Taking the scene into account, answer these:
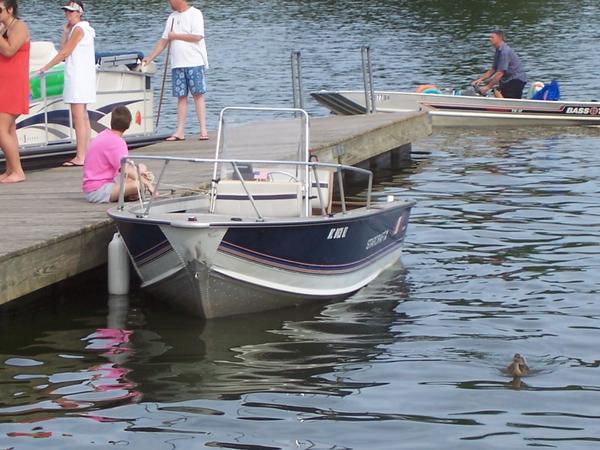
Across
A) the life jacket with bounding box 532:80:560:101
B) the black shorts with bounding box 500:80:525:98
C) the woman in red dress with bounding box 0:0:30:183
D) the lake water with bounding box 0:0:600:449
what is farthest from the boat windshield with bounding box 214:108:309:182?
the life jacket with bounding box 532:80:560:101

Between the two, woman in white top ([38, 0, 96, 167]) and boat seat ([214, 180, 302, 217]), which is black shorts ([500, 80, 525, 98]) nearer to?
woman in white top ([38, 0, 96, 167])

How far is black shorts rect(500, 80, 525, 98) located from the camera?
77.5 ft

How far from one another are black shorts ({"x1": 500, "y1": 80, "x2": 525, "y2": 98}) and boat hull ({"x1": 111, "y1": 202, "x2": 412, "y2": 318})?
12519 millimetres

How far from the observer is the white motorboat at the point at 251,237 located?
10.4m

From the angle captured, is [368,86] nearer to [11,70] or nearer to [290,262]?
[11,70]

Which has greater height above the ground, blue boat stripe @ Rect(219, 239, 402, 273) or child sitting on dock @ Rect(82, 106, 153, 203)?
child sitting on dock @ Rect(82, 106, 153, 203)

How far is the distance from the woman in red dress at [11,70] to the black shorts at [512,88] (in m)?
12.5

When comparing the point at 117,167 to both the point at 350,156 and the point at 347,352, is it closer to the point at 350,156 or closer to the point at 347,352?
the point at 347,352

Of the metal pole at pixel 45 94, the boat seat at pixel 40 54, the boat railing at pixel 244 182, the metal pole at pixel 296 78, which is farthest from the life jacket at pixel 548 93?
the boat railing at pixel 244 182

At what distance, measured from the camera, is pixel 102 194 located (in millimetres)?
12086

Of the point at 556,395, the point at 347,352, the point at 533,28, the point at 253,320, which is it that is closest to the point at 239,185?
the point at 253,320

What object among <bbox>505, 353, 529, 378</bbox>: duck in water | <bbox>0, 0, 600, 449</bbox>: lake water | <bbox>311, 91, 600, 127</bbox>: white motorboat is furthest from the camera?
<bbox>311, 91, 600, 127</bbox>: white motorboat

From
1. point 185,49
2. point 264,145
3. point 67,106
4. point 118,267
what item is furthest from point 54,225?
point 185,49

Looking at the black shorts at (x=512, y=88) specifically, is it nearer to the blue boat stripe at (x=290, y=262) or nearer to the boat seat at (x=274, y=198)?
the blue boat stripe at (x=290, y=262)
